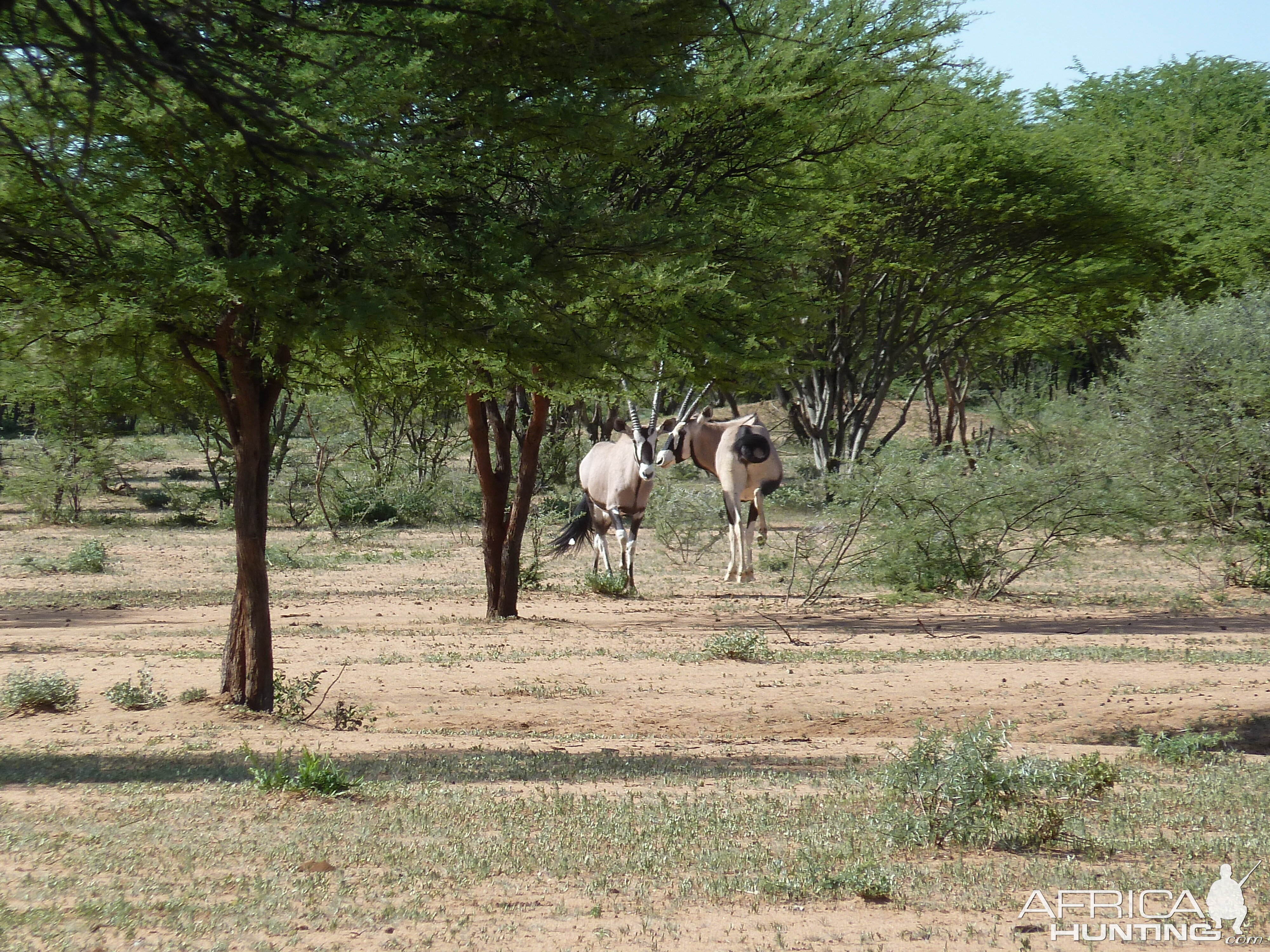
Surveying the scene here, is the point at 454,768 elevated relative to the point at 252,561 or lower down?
lower down

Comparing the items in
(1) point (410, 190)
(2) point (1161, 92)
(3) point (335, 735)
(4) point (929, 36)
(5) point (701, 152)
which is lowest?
(3) point (335, 735)

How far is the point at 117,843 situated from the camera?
495cm

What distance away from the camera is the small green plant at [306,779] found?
5.92 meters

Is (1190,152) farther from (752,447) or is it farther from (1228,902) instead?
(1228,902)

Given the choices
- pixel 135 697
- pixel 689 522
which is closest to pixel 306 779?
pixel 135 697

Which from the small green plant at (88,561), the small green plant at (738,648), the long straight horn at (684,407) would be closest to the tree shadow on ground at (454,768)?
the small green plant at (738,648)

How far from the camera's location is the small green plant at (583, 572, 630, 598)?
56.3 feet

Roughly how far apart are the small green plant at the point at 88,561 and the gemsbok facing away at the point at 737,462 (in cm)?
978

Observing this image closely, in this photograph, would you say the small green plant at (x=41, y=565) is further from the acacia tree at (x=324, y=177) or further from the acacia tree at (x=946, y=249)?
the acacia tree at (x=946, y=249)

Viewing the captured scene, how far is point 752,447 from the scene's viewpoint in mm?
19156

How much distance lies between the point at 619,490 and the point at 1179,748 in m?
11.8

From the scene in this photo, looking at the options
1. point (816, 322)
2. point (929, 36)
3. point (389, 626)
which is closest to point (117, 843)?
point (389, 626)

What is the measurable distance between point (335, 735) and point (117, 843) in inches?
128

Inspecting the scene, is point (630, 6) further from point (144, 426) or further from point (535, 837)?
point (144, 426)
